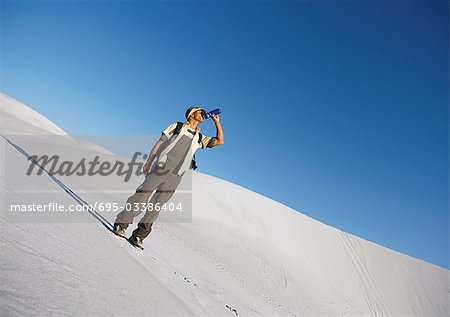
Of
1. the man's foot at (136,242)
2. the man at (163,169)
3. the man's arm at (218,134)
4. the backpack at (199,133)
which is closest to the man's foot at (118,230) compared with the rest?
the man at (163,169)

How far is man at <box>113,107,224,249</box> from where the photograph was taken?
427cm

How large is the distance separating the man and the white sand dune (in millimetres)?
361

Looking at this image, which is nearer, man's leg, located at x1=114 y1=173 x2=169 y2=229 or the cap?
man's leg, located at x1=114 y1=173 x2=169 y2=229

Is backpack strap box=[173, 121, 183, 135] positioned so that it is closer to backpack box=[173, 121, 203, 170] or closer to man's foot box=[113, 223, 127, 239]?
backpack box=[173, 121, 203, 170]

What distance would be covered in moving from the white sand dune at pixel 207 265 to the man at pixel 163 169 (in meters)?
0.36

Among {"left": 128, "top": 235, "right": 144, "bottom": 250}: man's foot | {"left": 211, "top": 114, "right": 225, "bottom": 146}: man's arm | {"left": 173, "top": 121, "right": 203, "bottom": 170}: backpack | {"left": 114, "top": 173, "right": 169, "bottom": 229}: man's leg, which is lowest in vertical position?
{"left": 128, "top": 235, "right": 144, "bottom": 250}: man's foot

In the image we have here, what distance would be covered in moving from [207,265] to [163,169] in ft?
14.5

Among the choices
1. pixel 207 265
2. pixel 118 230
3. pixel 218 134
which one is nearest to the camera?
pixel 118 230

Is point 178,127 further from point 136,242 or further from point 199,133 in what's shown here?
point 136,242

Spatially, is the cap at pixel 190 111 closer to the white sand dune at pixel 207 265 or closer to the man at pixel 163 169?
the man at pixel 163 169

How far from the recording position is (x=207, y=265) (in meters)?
7.90

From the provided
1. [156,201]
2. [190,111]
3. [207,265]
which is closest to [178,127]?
[190,111]

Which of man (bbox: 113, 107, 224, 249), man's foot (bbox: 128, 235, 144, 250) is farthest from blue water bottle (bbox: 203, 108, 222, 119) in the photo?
man's foot (bbox: 128, 235, 144, 250)

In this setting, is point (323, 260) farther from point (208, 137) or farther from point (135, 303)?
point (135, 303)
